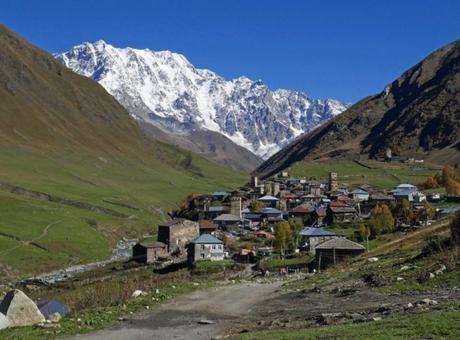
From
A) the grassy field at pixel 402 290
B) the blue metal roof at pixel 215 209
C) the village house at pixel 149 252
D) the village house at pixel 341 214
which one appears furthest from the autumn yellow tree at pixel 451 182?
the grassy field at pixel 402 290

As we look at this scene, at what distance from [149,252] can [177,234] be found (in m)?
12.5

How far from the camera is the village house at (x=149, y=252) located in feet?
365

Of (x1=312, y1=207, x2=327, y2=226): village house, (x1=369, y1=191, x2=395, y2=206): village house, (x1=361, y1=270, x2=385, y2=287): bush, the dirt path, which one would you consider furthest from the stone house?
(x1=361, y1=270, x2=385, y2=287): bush

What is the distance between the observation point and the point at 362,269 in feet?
172

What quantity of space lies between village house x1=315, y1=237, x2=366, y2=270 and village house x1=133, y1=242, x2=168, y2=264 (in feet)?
126

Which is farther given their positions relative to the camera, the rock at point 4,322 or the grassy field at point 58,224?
the grassy field at point 58,224

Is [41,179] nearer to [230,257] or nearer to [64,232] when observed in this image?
[64,232]

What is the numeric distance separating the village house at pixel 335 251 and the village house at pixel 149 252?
3844 cm

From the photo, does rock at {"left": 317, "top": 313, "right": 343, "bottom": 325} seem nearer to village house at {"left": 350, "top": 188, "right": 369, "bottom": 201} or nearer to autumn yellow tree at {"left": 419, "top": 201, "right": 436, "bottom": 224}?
autumn yellow tree at {"left": 419, "top": 201, "right": 436, "bottom": 224}

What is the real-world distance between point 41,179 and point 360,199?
93.4m

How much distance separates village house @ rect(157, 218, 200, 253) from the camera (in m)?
123

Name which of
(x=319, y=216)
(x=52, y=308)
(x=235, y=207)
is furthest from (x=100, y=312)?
(x=235, y=207)

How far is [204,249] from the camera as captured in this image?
3873 inches

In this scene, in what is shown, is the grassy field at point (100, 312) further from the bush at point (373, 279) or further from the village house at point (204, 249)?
the village house at point (204, 249)
